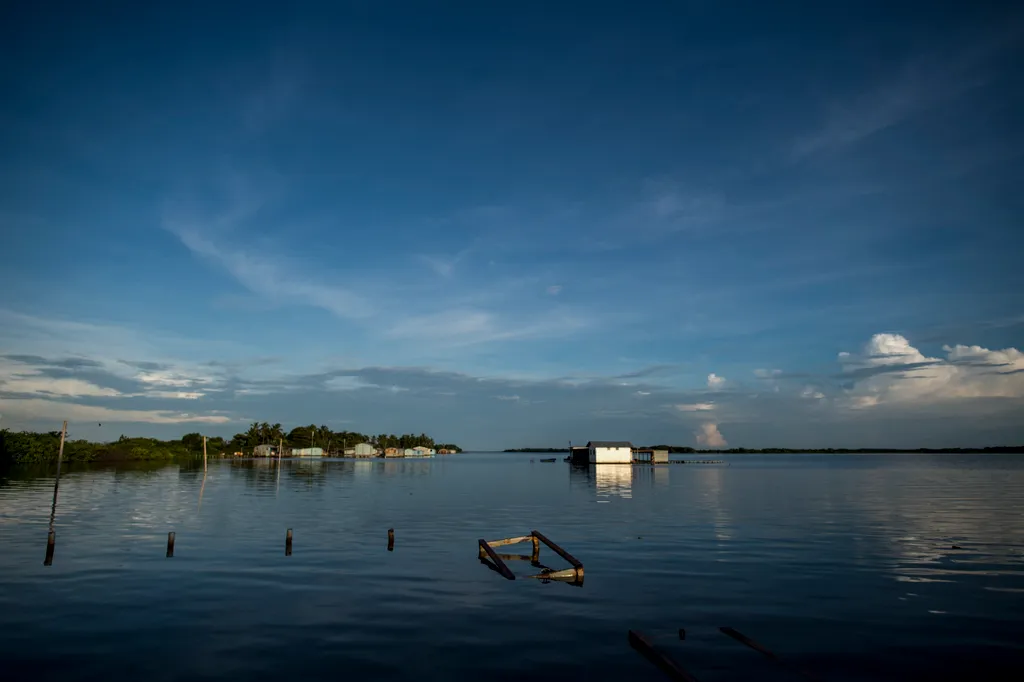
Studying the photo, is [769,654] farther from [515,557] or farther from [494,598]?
[515,557]

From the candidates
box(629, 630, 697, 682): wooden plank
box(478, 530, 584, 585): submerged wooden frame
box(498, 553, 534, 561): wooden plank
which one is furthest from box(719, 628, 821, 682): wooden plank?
box(498, 553, 534, 561): wooden plank

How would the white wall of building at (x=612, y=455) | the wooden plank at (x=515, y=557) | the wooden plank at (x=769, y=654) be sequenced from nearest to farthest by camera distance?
1. the wooden plank at (x=769, y=654)
2. the wooden plank at (x=515, y=557)
3. the white wall of building at (x=612, y=455)

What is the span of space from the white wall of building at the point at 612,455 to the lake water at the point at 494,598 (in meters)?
109

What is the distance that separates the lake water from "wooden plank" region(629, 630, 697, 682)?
68 cm

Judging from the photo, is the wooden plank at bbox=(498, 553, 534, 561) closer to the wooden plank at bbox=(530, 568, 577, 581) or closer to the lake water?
the lake water

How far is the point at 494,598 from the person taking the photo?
25438 mm

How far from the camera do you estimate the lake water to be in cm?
1792

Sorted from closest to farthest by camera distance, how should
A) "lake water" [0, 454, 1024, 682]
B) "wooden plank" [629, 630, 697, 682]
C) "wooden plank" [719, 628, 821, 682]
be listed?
"wooden plank" [629, 630, 697, 682], "wooden plank" [719, 628, 821, 682], "lake water" [0, 454, 1024, 682]

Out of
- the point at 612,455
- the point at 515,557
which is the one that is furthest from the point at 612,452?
the point at 515,557

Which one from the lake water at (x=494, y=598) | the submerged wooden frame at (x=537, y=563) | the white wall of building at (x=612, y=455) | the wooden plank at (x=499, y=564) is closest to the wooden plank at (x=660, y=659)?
the lake water at (x=494, y=598)

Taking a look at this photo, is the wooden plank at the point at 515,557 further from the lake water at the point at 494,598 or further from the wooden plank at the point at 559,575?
the wooden plank at the point at 559,575

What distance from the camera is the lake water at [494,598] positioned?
1792cm

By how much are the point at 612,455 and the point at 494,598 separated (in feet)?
462

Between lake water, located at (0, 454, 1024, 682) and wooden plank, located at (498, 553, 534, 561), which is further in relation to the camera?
wooden plank, located at (498, 553, 534, 561)
